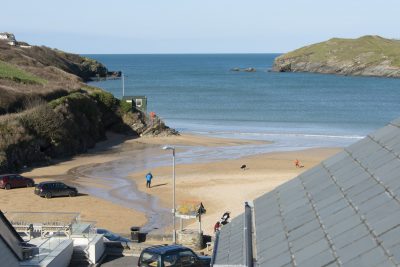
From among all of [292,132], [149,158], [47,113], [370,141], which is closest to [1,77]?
[47,113]

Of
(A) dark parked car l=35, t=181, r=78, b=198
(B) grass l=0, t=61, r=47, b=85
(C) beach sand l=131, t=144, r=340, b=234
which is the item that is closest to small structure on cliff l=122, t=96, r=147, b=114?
(B) grass l=0, t=61, r=47, b=85

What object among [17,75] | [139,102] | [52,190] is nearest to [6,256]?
[52,190]

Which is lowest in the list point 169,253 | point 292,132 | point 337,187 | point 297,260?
point 292,132

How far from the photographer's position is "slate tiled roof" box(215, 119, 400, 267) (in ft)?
18.1

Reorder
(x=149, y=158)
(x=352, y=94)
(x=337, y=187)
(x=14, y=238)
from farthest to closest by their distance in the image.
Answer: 1. (x=352, y=94)
2. (x=149, y=158)
3. (x=14, y=238)
4. (x=337, y=187)

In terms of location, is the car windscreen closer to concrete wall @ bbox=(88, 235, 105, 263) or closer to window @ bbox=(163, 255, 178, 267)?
→ window @ bbox=(163, 255, 178, 267)

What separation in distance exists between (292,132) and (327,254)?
2568 inches

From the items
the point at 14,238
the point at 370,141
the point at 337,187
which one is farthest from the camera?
the point at 14,238

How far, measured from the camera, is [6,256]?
1221 cm

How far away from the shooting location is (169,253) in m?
14.4

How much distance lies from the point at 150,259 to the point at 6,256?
11.4ft

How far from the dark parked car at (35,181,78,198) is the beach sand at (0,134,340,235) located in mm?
436

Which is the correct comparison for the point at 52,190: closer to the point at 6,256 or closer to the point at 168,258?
the point at 168,258

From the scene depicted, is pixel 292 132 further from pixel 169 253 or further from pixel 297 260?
pixel 297 260
